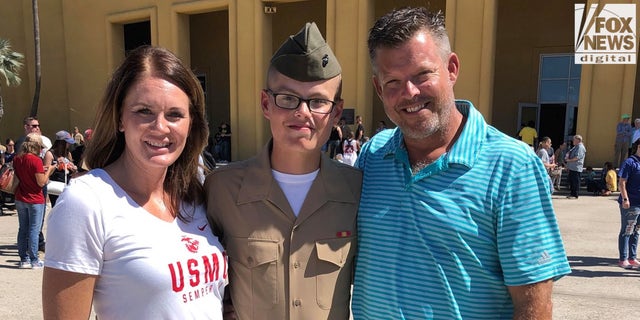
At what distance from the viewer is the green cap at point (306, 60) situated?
1.83 m

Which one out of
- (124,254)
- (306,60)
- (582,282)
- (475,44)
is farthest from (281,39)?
(124,254)

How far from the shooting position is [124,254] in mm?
1471

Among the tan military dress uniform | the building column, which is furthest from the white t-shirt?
the building column

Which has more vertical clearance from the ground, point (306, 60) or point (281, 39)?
point (281, 39)

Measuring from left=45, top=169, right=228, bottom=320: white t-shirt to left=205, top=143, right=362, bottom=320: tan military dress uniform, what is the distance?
9.8 inches

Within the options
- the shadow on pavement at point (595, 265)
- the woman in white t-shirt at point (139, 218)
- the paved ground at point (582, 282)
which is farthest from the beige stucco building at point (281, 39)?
the woman in white t-shirt at point (139, 218)

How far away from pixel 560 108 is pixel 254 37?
11.8m

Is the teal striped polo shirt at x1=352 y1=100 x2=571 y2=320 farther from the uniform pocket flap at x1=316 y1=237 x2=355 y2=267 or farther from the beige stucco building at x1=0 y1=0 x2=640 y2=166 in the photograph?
the beige stucco building at x1=0 y1=0 x2=640 y2=166

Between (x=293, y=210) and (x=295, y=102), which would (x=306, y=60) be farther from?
(x=293, y=210)

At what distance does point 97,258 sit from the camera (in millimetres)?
1435

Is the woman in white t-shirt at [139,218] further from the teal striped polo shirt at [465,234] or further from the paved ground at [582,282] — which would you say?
the paved ground at [582,282]

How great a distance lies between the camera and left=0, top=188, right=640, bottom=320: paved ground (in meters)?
4.45

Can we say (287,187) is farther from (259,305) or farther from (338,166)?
(259,305)

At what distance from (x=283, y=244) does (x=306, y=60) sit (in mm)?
791
